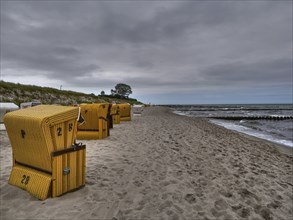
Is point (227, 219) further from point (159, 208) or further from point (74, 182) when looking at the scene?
point (74, 182)

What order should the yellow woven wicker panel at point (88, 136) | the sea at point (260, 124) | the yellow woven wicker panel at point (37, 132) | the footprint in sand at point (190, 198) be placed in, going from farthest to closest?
the sea at point (260, 124)
the yellow woven wicker panel at point (88, 136)
the footprint in sand at point (190, 198)
the yellow woven wicker panel at point (37, 132)

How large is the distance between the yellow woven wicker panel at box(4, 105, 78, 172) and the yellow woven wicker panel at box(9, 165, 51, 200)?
0.15 metres

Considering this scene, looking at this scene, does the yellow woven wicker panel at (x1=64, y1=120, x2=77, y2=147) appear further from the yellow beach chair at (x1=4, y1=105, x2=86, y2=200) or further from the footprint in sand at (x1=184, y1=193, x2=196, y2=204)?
the footprint in sand at (x1=184, y1=193, x2=196, y2=204)

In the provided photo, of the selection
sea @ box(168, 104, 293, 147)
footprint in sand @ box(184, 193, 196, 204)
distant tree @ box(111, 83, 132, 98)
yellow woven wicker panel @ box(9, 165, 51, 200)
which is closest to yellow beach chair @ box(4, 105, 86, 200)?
yellow woven wicker panel @ box(9, 165, 51, 200)

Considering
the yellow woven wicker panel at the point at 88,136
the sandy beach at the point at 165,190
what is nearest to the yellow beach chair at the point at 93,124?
the yellow woven wicker panel at the point at 88,136

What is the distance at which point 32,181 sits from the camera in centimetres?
493

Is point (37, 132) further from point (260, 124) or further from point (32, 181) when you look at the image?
point (260, 124)

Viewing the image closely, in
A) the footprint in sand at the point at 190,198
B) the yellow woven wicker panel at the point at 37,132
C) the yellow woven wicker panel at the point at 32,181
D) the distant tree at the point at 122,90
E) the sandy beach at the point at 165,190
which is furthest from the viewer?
the distant tree at the point at 122,90

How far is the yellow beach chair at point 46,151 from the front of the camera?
4656 millimetres

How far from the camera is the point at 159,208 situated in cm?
463

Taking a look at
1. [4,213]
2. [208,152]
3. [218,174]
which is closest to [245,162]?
[208,152]

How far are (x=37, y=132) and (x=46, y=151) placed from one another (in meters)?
0.41

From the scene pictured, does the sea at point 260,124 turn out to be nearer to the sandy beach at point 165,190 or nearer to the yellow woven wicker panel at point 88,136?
the sandy beach at point 165,190

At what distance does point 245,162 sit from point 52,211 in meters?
6.93
